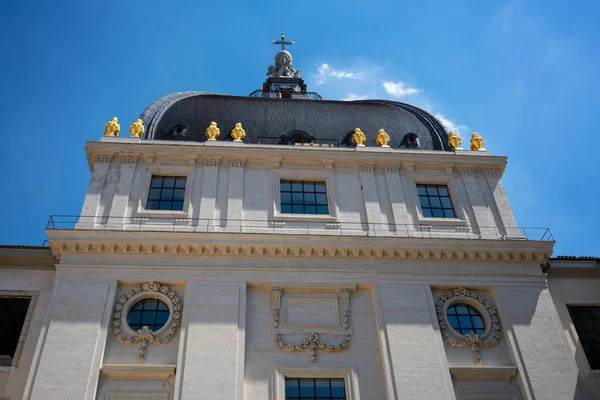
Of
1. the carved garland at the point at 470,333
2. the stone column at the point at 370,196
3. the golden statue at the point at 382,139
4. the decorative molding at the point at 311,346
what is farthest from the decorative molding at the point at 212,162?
the carved garland at the point at 470,333

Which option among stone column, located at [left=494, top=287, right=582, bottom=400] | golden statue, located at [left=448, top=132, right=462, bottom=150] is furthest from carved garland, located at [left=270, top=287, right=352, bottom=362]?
golden statue, located at [left=448, top=132, right=462, bottom=150]

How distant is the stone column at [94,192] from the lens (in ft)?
66.6

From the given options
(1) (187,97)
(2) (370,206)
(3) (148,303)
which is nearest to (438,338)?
(2) (370,206)

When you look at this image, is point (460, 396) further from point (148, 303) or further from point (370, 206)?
point (148, 303)

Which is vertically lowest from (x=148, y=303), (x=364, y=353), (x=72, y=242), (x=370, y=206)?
(x=364, y=353)

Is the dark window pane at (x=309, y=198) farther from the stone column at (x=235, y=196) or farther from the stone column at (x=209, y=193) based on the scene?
the stone column at (x=209, y=193)

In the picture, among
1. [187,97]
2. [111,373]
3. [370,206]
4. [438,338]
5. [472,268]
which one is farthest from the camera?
[187,97]

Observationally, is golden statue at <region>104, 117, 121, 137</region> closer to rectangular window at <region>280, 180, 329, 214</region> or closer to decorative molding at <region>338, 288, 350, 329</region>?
rectangular window at <region>280, 180, 329, 214</region>

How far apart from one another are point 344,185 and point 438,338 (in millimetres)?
6764

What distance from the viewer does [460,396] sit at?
17844 millimetres

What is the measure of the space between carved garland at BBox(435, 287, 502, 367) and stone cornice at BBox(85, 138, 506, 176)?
5.74 meters

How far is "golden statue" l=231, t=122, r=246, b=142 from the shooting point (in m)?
23.5

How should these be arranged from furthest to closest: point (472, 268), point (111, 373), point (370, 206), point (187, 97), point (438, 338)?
1. point (187, 97)
2. point (370, 206)
3. point (472, 268)
4. point (438, 338)
5. point (111, 373)

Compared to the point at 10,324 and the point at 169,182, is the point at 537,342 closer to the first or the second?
the point at 169,182
